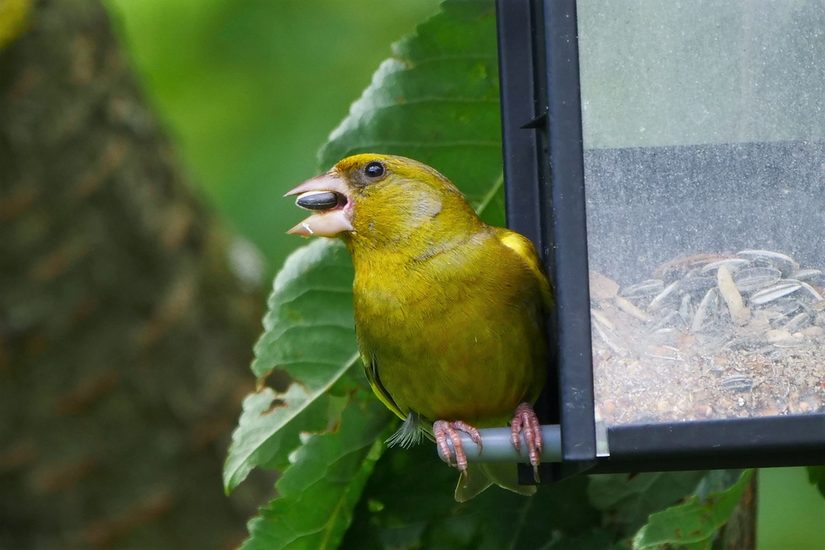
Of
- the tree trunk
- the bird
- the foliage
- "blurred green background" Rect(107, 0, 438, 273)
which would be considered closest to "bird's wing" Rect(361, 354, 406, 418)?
the bird

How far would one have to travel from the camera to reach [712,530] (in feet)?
9.26

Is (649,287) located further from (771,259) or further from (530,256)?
(530,256)

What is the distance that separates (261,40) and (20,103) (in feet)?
8.59

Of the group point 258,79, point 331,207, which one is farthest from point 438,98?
point 258,79

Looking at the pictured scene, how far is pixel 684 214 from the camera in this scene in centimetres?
250

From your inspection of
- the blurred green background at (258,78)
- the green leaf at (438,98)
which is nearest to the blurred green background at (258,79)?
the blurred green background at (258,78)

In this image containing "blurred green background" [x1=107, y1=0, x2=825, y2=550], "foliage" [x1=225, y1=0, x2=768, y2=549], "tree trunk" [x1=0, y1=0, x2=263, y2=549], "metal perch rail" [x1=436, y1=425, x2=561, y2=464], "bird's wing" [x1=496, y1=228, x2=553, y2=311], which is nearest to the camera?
"metal perch rail" [x1=436, y1=425, x2=561, y2=464]

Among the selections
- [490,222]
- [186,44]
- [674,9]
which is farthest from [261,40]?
[674,9]

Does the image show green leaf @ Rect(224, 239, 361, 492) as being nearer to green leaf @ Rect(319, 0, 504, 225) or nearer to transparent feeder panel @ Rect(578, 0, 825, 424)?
green leaf @ Rect(319, 0, 504, 225)

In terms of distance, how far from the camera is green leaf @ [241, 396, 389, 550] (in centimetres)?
320

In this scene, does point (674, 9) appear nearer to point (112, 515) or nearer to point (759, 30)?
point (759, 30)

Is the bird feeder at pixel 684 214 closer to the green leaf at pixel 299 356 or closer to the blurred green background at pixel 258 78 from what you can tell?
the green leaf at pixel 299 356

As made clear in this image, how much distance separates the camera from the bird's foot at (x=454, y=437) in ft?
Answer: 9.33

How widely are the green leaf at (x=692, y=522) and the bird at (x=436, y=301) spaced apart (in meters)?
0.36
